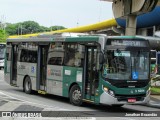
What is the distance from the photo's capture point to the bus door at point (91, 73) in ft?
53.5

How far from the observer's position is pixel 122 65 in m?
15.8

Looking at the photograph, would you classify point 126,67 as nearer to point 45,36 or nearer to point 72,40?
point 72,40

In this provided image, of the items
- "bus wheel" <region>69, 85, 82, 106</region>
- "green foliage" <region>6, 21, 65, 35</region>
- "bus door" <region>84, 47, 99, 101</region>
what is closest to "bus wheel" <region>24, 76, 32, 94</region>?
"bus wheel" <region>69, 85, 82, 106</region>

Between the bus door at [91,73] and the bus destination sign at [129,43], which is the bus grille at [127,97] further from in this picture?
the bus destination sign at [129,43]

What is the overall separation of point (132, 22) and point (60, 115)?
14.0 m

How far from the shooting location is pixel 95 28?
5869 cm

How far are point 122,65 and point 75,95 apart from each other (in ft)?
8.46

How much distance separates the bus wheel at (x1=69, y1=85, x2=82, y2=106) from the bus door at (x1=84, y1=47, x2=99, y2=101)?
0.46 meters

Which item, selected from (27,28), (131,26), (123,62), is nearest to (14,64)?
(131,26)

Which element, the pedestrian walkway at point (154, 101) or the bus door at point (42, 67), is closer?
the pedestrian walkway at point (154, 101)

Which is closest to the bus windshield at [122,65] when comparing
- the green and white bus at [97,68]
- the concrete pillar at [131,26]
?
the green and white bus at [97,68]

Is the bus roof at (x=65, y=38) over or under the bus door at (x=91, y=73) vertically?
over

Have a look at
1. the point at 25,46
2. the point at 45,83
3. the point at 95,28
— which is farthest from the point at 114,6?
the point at 95,28

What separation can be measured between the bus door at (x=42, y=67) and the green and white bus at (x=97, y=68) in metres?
0.04
